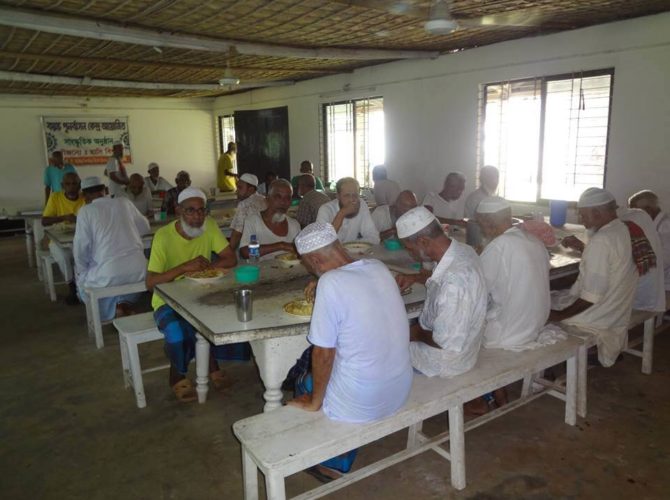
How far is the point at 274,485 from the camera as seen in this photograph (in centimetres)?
205

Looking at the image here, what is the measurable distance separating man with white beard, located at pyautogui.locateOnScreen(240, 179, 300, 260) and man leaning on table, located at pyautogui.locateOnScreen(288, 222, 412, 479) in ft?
6.50

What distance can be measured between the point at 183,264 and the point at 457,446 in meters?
2.11

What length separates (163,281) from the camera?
348cm

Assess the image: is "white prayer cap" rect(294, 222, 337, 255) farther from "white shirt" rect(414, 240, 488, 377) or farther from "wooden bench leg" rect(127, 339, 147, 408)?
"wooden bench leg" rect(127, 339, 147, 408)

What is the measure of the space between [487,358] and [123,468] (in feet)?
7.07

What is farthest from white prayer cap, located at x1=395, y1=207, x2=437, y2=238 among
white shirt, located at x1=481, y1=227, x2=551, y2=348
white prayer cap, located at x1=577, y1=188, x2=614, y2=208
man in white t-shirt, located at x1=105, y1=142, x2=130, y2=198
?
man in white t-shirt, located at x1=105, y1=142, x2=130, y2=198

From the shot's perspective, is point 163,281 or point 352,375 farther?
point 163,281

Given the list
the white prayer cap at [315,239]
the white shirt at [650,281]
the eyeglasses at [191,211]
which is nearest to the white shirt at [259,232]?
the eyeglasses at [191,211]

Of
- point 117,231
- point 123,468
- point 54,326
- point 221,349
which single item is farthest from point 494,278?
point 54,326

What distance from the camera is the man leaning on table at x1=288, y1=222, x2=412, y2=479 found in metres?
2.09

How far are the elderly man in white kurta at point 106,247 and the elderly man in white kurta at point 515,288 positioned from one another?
3.38m

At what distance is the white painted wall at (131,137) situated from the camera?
37.4 feet

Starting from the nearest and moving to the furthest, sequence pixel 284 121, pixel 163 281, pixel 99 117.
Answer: pixel 163 281 → pixel 284 121 → pixel 99 117

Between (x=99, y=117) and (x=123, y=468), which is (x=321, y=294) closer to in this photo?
(x=123, y=468)
